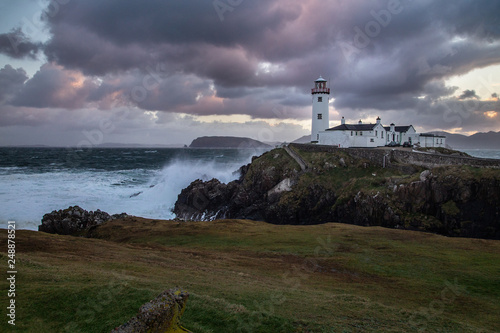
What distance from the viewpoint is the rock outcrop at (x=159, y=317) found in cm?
612

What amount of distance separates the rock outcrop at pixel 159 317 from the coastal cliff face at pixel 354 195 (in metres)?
28.5

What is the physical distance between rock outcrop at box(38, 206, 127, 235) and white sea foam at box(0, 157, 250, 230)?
807 cm

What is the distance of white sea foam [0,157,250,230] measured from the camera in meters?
42.4

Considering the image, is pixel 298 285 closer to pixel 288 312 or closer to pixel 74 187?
pixel 288 312

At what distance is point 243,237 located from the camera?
25.3 metres

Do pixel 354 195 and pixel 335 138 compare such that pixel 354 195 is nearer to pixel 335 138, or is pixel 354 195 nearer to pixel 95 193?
pixel 335 138

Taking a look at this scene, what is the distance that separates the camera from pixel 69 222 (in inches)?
1183

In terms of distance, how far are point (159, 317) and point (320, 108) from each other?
6086 cm

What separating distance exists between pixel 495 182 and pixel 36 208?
5406 cm

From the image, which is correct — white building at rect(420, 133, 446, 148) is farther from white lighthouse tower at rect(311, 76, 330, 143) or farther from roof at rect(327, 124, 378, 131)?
white lighthouse tower at rect(311, 76, 330, 143)

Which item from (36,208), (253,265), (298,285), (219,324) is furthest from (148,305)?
(36,208)

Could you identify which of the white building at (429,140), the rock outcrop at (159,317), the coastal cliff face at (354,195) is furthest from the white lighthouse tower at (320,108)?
the rock outcrop at (159,317)

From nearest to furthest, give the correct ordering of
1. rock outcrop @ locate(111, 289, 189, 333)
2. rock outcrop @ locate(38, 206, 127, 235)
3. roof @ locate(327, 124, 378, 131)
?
1. rock outcrop @ locate(111, 289, 189, 333)
2. rock outcrop @ locate(38, 206, 127, 235)
3. roof @ locate(327, 124, 378, 131)

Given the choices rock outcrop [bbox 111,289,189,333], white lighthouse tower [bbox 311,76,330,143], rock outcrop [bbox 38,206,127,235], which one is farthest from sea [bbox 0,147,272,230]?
rock outcrop [bbox 111,289,189,333]
